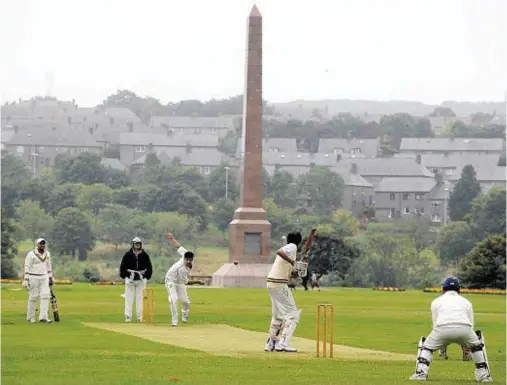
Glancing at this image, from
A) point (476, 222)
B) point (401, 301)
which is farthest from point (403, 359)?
point (476, 222)

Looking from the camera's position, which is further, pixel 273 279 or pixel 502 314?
pixel 502 314

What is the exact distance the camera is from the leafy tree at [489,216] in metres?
166

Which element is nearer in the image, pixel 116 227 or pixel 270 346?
pixel 270 346

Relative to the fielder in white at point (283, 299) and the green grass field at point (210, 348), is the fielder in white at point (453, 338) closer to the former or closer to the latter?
the green grass field at point (210, 348)

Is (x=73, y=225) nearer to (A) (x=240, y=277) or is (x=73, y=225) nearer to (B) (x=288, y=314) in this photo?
(A) (x=240, y=277)

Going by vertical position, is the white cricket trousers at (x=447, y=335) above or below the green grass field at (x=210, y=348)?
above

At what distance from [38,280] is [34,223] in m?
113

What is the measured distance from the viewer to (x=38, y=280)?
41.8 m

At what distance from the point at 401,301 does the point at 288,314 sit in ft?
100

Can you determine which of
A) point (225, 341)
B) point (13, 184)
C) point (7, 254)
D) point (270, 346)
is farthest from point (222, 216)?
point (270, 346)

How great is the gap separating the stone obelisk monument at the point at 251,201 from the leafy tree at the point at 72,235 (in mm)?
57640

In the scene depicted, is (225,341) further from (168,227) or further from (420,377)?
(168,227)

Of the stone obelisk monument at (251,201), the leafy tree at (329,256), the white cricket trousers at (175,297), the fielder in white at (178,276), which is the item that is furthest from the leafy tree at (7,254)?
the fielder in white at (178,276)

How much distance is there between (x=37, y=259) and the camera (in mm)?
41906
